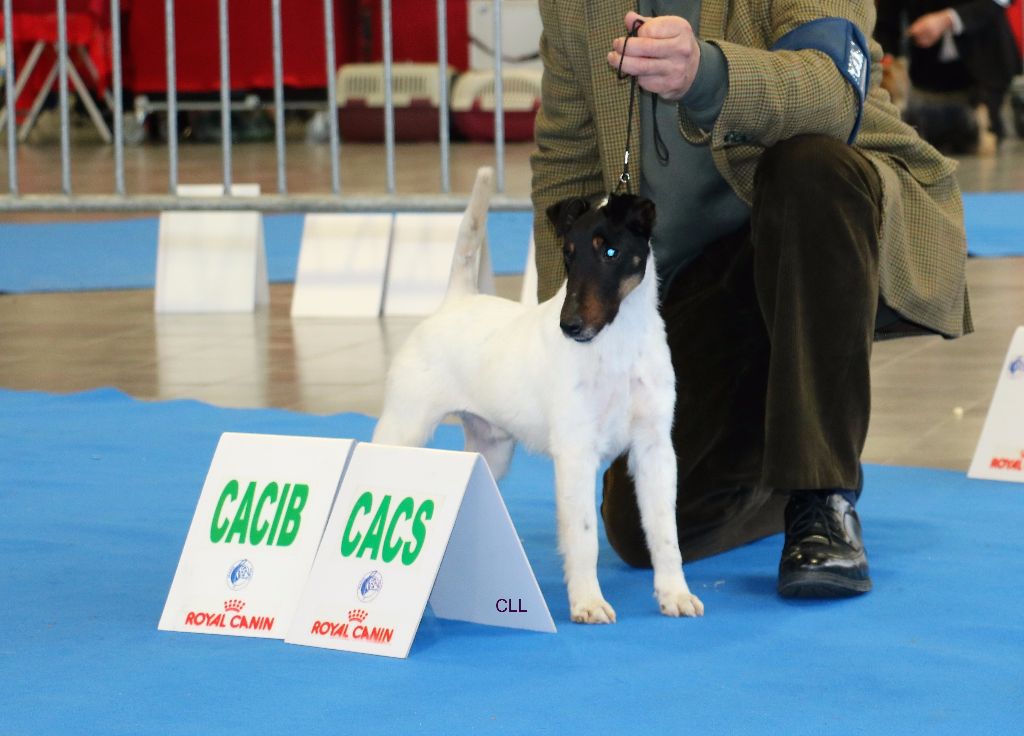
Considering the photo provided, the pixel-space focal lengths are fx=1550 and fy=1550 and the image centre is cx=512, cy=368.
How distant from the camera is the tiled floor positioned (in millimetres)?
3600

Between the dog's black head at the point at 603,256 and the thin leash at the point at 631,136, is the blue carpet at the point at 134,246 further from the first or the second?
the dog's black head at the point at 603,256

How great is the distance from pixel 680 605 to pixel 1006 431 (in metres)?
1.11

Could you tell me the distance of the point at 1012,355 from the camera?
3.03 meters

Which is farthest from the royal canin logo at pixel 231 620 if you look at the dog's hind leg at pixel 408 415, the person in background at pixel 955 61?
the person in background at pixel 955 61

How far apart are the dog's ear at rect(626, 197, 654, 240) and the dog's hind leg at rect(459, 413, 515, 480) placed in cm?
60

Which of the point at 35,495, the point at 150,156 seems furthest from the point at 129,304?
the point at 150,156

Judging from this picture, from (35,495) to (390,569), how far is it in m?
1.16

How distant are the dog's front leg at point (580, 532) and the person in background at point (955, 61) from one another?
724 centimetres

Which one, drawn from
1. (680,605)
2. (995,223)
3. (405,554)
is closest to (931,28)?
(995,223)

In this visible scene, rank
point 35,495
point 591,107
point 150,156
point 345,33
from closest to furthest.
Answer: point 591,107 → point 35,495 → point 150,156 → point 345,33

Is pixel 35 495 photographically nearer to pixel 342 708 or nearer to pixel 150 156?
pixel 342 708

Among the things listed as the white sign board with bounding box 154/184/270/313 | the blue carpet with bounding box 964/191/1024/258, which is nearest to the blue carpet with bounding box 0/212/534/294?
the white sign board with bounding box 154/184/270/313

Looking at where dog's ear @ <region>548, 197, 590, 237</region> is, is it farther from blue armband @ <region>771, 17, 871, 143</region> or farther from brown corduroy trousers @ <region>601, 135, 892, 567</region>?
blue armband @ <region>771, 17, 871, 143</region>

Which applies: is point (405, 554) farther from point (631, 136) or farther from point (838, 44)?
point (838, 44)
